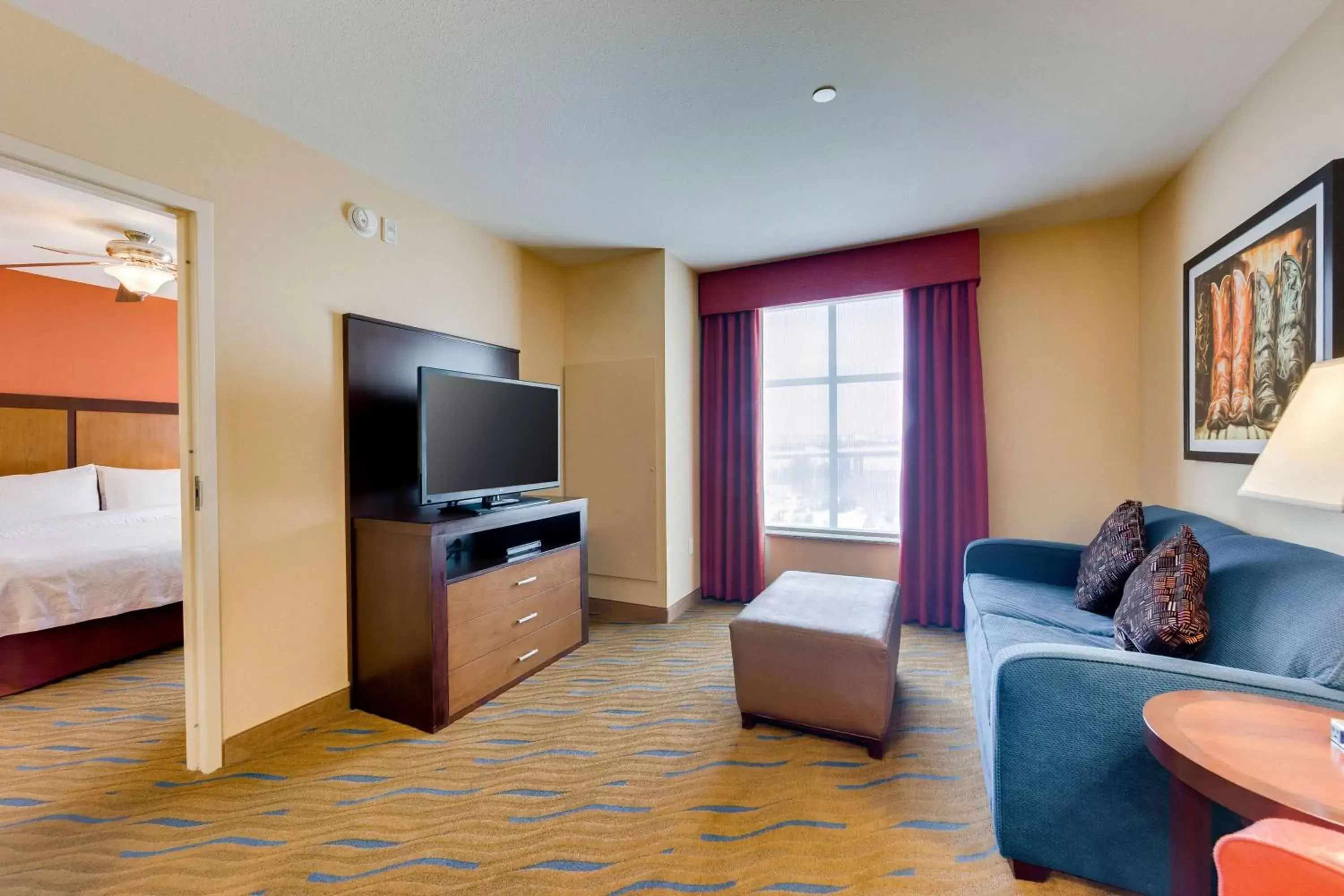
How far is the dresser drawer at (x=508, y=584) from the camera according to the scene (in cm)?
217

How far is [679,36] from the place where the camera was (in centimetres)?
155

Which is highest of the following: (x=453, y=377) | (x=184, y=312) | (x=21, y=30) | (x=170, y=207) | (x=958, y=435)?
(x=21, y=30)

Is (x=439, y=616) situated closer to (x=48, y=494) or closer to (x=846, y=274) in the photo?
(x=846, y=274)

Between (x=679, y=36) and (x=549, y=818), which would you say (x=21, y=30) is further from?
(x=549, y=818)

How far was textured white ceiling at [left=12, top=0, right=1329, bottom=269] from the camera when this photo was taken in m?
1.48

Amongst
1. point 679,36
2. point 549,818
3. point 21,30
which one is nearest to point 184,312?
point 21,30

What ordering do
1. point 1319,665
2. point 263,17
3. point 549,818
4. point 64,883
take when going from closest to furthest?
point 1319,665
point 64,883
point 263,17
point 549,818

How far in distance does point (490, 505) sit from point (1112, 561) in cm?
275

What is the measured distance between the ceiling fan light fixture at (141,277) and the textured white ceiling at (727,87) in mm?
1972

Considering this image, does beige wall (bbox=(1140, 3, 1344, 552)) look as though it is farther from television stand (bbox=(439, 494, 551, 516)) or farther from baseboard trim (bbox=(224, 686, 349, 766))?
baseboard trim (bbox=(224, 686, 349, 766))

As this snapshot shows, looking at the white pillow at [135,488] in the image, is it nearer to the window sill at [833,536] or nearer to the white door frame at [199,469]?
the white door frame at [199,469]

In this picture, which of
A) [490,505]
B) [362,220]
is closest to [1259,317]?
[490,505]

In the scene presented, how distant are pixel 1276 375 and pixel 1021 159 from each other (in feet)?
4.18

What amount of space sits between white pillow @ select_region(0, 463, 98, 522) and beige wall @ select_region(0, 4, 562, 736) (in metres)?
2.78
